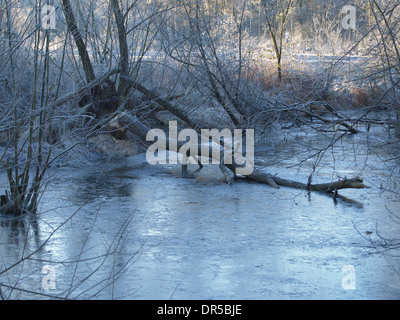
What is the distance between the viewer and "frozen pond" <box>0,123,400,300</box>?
4715 mm

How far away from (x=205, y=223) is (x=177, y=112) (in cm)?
546

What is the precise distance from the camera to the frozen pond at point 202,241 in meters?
4.71

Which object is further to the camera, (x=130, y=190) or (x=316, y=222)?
(x=130, y=190)

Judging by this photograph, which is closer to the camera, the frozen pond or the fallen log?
the frozen pond

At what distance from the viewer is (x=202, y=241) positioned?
6.10 m

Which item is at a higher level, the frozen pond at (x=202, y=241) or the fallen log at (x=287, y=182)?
the fallen log at (x=287, y=182)

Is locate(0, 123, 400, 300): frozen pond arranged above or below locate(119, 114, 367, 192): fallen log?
below

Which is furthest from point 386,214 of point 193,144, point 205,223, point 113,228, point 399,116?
point 193,144

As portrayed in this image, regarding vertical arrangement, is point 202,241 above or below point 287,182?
below

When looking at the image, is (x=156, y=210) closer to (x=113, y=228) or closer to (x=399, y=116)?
(x=113, y=228)

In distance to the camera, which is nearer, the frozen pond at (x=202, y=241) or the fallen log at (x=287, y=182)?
the frozen pond at (x=202, y=241)

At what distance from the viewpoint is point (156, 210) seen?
7.48 metres

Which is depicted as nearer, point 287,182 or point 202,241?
point 202,241
